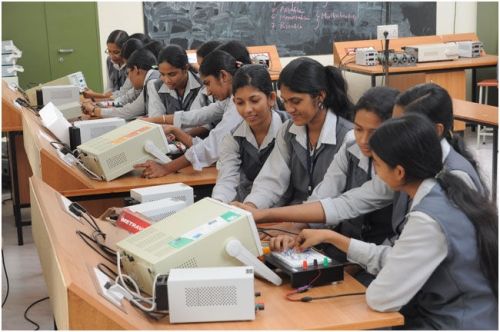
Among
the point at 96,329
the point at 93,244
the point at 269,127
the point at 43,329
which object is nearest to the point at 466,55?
the point at 269,127

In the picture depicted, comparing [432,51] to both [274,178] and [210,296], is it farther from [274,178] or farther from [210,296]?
[210,296]

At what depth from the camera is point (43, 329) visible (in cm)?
316

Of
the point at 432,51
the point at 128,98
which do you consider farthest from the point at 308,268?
the point at 432,51

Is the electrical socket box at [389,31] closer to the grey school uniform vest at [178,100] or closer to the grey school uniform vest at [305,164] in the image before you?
the grey school uniform vest at [178,100]

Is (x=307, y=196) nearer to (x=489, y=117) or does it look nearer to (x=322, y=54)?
(x=489, y=117)

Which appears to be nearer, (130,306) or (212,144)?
(130,306)

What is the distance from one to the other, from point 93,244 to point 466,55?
6.45m

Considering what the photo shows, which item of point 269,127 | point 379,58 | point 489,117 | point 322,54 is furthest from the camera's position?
point 322,54

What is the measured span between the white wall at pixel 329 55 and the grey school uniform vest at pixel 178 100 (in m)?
3.39

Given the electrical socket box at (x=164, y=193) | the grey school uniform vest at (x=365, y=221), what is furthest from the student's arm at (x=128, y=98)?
the grey school uniform vest at (x=365, y=221)

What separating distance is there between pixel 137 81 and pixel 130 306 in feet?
11.3

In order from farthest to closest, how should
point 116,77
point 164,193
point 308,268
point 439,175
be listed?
point 116,77, point 164,193, point 308,268, point 439,175

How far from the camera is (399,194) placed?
2.20 metres

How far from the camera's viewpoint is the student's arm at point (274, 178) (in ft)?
8.96
